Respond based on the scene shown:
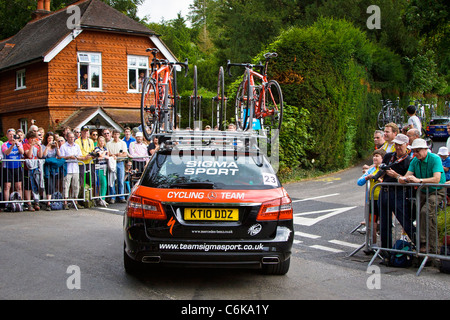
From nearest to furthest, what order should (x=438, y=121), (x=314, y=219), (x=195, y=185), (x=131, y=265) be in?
(x=195, y=185) → (x=131, y=265) → (x=314, y=219) → (x=438, y=121)

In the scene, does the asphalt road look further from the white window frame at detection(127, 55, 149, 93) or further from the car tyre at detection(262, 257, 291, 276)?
the white window frame at detection(127, 55, 149, 93)

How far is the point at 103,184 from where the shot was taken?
13.2 meters

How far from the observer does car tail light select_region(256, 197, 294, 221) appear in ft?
17.9

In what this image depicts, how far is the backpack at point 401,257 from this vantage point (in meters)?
7.12

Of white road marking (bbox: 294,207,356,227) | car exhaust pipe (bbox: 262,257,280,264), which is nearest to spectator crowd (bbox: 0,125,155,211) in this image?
white road marking (bbox: 294,207,356,227)

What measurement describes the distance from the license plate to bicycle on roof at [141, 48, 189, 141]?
4438 mm

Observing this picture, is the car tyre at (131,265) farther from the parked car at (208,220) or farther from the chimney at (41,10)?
the chimney at (41,10)

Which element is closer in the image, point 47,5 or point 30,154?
point 30,154

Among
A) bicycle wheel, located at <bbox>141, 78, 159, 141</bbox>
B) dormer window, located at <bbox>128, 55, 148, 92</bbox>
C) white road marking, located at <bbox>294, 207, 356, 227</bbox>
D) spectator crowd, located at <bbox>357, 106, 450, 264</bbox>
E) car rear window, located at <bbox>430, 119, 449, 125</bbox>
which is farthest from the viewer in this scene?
car rear window, located at <bbox>430, 119, 449, 125</bbox>

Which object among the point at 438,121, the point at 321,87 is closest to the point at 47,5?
the point at 321,87

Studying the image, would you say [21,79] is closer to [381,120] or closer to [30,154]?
[30,154]

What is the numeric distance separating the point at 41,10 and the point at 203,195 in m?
41.2

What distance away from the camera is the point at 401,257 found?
7137 mm
